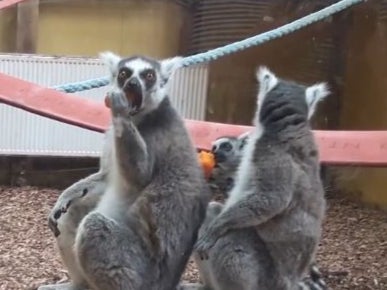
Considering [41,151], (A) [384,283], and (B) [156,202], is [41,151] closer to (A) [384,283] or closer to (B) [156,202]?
(A) [384,283]

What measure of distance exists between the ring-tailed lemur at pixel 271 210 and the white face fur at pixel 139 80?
14.1 inches

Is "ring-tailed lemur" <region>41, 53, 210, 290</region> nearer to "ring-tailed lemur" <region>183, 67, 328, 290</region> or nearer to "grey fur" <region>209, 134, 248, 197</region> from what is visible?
"ring-tailed lemur" <region>183, 67, 328, 290</region>

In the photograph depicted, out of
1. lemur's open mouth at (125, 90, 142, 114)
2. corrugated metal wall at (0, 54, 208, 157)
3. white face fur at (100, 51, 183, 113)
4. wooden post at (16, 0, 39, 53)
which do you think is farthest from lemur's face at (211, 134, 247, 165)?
wooden post at (16, 0, 39, 53)

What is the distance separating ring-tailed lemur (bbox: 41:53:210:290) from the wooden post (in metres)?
3.06

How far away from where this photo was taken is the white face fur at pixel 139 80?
2855 millimetres

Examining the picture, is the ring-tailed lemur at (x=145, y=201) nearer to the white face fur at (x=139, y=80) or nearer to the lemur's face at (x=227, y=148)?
the white face fur at (x=139, y=80)

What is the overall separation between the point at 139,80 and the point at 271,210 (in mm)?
589

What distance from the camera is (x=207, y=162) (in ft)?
10.7

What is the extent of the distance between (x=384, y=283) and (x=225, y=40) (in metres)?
2.33

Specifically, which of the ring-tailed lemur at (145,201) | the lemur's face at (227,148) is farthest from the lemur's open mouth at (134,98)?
the lemur's face at (227,148)

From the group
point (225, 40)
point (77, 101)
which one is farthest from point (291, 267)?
point (225, 40)

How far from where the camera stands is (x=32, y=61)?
5.84 meters

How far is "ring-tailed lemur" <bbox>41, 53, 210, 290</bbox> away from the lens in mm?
2842

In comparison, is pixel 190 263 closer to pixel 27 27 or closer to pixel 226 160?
pixel 226 160
